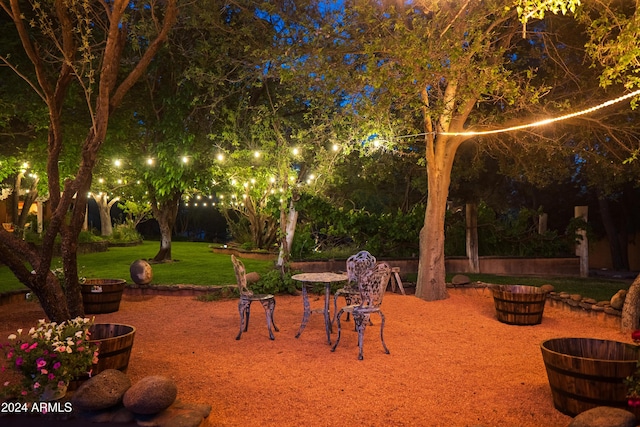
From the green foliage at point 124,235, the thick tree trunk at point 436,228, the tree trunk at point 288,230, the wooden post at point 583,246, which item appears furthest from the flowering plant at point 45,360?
the green foliage at point 124,235

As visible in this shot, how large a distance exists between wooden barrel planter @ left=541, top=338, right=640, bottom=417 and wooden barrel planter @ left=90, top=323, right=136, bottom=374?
400cm

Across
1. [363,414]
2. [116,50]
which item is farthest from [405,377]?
[116,50]

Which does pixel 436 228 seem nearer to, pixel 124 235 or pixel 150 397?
pixel 150 397

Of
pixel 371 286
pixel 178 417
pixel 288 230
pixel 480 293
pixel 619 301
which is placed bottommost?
pixel 178 417

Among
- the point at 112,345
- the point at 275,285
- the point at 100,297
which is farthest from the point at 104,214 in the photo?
the point at 112,345

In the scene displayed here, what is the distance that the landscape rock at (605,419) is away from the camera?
12.0 feet

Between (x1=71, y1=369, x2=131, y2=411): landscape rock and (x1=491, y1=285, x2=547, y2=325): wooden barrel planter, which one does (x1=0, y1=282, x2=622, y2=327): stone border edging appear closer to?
(x1=491, y1=285, x2=547, y2=325): wooden barrel planter

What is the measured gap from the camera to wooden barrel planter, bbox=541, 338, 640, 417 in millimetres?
4270

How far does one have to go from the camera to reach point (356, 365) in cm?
619

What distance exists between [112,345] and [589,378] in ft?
14.1

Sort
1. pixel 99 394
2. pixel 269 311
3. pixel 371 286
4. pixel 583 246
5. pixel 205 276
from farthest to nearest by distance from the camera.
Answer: pixel 583 246
pixel 205 276
pixel 269 311
pixel 371 286
pixel 99 394

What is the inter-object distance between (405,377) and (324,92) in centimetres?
578

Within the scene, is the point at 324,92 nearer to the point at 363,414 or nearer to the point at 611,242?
the point at 363,414

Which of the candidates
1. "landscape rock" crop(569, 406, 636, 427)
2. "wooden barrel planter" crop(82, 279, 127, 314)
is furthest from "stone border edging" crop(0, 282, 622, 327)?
"landscape rock" crop(569, 406, 636, 427)
